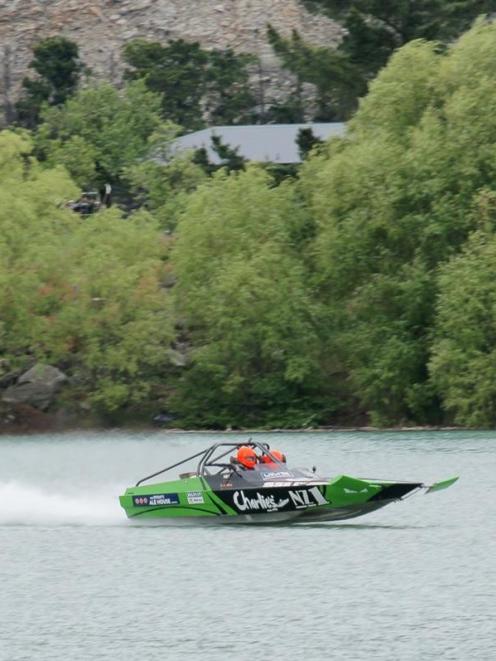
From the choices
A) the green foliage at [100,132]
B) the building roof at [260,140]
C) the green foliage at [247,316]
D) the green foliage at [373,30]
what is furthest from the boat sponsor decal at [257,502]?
the green foliage at [100,132]

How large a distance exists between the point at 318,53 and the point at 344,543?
5208cm

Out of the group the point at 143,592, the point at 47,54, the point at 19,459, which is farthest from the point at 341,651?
the point at 47,54

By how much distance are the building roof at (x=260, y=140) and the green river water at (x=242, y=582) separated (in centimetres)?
4412

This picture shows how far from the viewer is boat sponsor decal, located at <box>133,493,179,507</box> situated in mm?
31641

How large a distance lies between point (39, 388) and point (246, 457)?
34374mm

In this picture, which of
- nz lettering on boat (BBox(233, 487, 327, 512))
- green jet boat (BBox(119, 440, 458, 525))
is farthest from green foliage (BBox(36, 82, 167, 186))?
nz lettering on boat (BBox(233, 487, 327, 512))

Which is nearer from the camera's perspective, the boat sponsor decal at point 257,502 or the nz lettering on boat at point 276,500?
the nz lettering on boat at point 276,500

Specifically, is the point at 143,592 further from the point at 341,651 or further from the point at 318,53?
the point at 318,53

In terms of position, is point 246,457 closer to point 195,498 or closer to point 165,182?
point 195,498

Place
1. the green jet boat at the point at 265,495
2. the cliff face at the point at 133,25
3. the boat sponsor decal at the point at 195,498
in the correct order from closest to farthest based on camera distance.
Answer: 1. the green jet boat at the point at 265,495
2. the boat sponsor decal at the point at 195,498
3. the cliff face at the point at 133,25

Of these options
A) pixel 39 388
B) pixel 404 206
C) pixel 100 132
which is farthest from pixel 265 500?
pixel 100 132

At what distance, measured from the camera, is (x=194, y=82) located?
10275cm

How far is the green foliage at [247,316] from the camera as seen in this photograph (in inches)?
2451

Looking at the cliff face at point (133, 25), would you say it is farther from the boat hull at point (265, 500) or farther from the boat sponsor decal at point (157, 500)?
the boat hull at point (265, 500)
